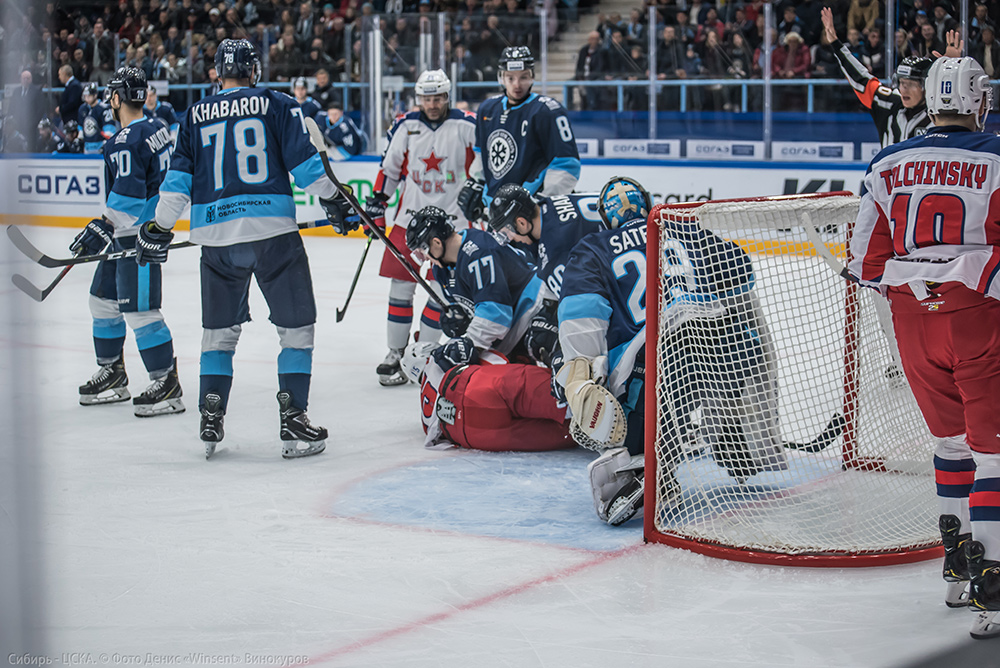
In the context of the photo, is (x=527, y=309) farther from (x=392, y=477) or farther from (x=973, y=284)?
(x=973, y=284)

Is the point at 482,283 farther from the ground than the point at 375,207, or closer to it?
closer to it

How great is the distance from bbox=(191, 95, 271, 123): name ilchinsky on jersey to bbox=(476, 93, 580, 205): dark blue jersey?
156 centimetres

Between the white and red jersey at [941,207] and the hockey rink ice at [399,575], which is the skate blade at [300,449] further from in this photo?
the white and red jersey at [941,207]

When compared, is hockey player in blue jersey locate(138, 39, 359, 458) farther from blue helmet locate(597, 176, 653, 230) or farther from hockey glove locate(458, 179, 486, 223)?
hockey glove locate(458, 179, 486, 223)

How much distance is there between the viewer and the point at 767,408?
10.8 feet

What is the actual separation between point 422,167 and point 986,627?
152 inches

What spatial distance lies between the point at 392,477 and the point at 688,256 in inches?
51.0

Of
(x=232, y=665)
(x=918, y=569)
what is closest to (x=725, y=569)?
(x=918, y=569)

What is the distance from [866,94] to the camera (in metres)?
5.13

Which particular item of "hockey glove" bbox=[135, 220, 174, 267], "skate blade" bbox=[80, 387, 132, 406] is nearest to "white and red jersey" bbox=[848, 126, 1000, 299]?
"hockey glove" bbox=[135, 220, 174, 267]

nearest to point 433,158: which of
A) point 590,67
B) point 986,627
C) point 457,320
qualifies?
point 457,320

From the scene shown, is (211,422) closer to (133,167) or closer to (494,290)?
(494,290)

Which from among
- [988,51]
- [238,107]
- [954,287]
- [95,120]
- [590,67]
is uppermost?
[590,67]

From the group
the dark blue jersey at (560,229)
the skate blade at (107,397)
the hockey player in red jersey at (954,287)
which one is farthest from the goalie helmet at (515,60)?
the hockey player in red jersey at (954,287)
